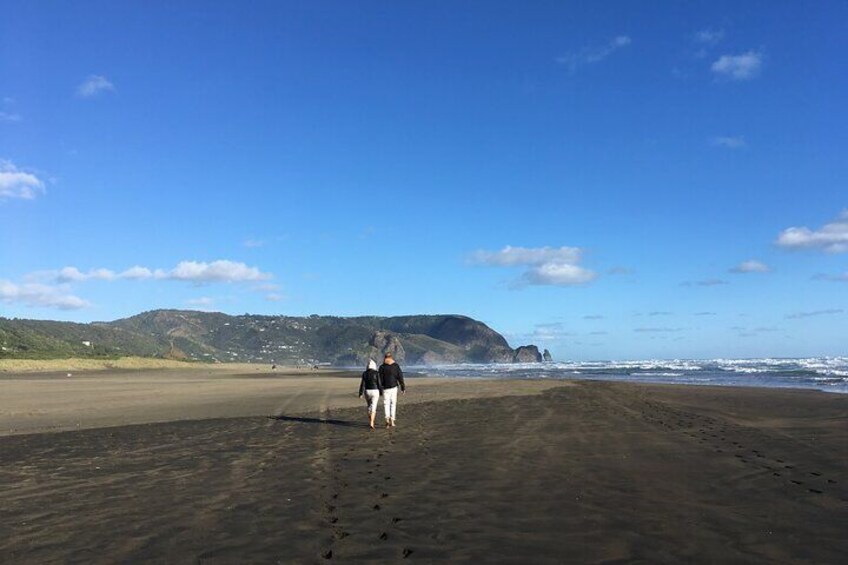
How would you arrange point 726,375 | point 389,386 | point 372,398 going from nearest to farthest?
1. point 372,398
2. point 389,386
3. point 726,375

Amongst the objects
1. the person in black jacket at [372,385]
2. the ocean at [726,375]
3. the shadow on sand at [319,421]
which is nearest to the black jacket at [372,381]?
the person in black jacket at [372,385]

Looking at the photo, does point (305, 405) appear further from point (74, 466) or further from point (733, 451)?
point (733, 451)

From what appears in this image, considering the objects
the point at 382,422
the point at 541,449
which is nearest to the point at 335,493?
the point at 541,449

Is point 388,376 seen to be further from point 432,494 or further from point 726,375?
point 726,375

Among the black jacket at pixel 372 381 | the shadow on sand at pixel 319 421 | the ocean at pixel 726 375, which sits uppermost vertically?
the black jacket at pixel 372 381

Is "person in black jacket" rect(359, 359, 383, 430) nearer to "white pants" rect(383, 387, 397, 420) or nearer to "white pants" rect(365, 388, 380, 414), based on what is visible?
"white pants" rect(365, 388, 380, 414)

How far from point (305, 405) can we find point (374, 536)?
70.8 feet

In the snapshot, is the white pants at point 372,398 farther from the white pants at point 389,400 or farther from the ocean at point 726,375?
the ocean at point 726,375

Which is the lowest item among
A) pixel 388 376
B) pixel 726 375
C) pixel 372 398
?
pixel 726 375

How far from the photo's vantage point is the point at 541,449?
547 inches

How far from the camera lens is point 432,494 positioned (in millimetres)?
9438

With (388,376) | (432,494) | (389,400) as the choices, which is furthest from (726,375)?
(432,494)

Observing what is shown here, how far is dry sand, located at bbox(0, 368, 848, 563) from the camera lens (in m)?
6.78

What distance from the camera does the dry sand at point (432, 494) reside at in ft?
22.2
